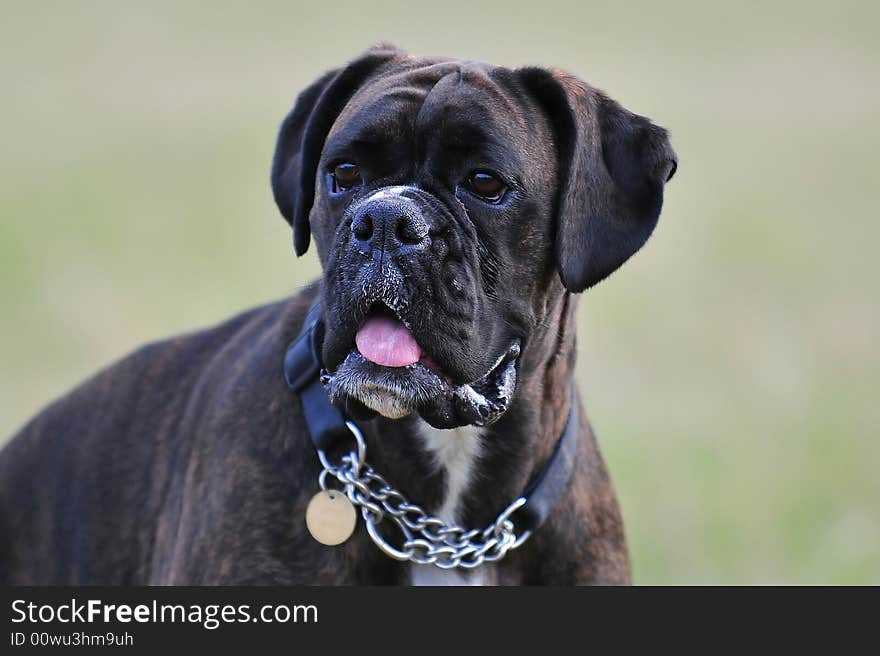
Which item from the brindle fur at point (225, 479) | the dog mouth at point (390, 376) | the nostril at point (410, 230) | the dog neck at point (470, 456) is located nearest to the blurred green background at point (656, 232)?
the brindle fur at point (225, 479)

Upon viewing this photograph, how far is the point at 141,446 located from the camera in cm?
517

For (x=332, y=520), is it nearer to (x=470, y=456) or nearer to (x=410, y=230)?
(x=470, y=456)

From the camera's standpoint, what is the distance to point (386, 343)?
3.98m

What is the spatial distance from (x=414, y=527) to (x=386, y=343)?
24.5 inches

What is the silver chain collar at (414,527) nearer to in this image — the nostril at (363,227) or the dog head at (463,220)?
the dog head at (463,220)

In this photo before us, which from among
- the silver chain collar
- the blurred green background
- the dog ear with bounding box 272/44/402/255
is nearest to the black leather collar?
the silver chain collar

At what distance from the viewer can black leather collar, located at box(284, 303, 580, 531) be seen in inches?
172

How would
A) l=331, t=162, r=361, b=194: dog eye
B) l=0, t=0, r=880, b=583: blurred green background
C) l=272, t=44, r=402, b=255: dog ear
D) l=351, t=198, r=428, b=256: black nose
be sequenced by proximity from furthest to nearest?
l=0, t=0, r=880, b=583: blurred green background → l=272, t=44, r=402, b=255: dog ear → l=331, t=162, r=361, b=194: dog eye → l=351, t=198, r=428, b=256: black nose

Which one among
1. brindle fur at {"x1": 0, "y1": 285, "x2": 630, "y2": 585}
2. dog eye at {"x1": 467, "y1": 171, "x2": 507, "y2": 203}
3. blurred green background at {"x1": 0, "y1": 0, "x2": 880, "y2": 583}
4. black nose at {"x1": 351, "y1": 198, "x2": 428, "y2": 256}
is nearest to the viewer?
black nose at {"x1": 351, "y1": 198, "x2": 428, "y2": 256}

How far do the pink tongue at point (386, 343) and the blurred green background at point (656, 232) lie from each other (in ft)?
9.77

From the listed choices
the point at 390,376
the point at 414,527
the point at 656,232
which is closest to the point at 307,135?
the point at 390,376

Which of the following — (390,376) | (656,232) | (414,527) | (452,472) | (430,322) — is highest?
(656,232)

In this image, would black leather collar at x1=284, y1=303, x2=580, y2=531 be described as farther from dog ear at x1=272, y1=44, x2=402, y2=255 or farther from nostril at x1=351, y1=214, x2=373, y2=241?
nostril at x1=351, y1=214, x2=373, y2=241

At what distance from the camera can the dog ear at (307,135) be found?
455 cm
